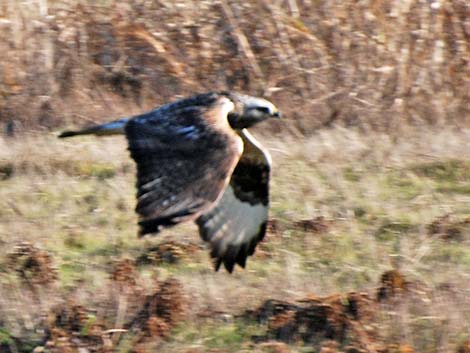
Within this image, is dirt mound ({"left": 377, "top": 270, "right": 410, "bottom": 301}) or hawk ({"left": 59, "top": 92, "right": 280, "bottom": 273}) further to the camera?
dirt mound ({"left": 377, "top": 270, "right": 410, "bottom": 301})

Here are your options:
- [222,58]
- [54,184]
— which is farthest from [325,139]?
[54,184]

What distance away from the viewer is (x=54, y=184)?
8555mm

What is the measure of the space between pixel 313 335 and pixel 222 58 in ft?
13.8

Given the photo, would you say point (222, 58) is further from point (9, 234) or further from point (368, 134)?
point (9, 234)

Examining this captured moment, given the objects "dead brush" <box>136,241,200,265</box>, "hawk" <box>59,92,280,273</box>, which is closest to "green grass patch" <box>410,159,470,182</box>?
"hawk" <box>59,92,280,273</box>

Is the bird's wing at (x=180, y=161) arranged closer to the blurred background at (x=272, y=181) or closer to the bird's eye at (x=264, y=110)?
the bird's eye at (x=264, y=110)

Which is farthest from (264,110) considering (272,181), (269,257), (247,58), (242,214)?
(247,58)

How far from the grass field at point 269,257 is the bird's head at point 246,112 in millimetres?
787

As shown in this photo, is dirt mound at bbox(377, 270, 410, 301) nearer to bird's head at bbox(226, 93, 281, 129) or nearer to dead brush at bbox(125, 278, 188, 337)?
dead brush at bbox(125, 278, 188, 337)

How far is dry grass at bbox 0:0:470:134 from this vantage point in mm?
9984

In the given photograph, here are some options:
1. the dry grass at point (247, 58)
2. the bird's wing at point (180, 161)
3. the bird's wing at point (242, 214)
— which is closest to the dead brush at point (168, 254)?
the bird's wing at point (242, 214)

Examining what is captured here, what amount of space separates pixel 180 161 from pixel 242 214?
1.05 meters

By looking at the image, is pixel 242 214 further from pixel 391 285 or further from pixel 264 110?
pixel 391 285

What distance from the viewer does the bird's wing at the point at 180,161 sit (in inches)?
230
